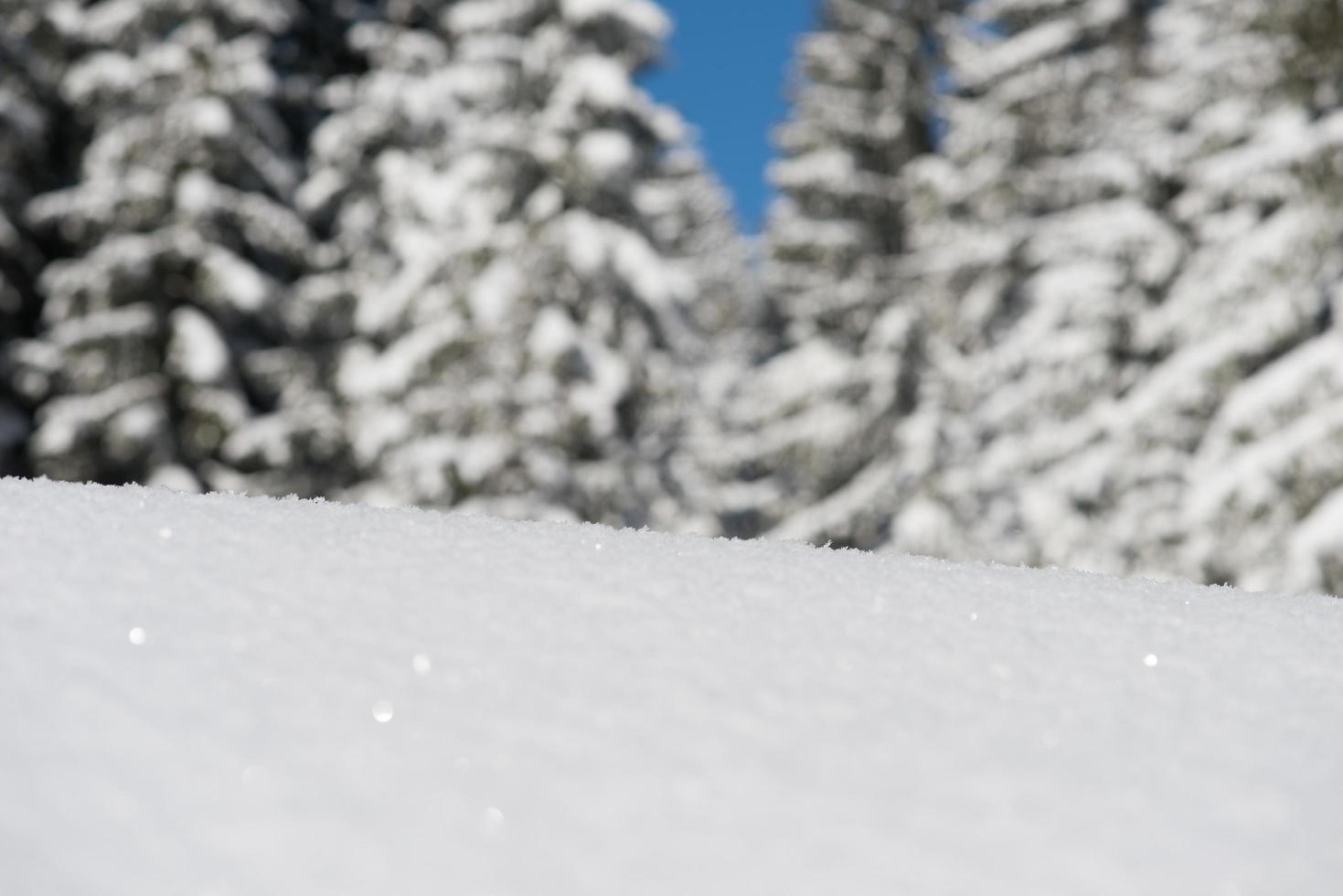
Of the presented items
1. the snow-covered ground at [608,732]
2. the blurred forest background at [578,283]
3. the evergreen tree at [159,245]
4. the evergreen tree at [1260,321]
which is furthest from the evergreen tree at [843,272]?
the snow-covered ground at [608,732]

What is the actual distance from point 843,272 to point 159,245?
1002 centimetres

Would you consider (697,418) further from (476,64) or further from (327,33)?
(327,33)

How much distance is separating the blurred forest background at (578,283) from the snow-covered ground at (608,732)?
11.0 m

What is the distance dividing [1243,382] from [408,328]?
9479 millimetres

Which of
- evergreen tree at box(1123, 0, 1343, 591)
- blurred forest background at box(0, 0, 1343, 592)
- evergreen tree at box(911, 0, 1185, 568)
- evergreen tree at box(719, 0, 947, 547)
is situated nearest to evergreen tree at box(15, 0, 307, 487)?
blurred forest background at box(0, 0, 1343, 592)

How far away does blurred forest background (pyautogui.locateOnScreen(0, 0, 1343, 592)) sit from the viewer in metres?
13.4

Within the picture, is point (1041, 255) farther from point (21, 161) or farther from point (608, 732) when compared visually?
point (608, 732)

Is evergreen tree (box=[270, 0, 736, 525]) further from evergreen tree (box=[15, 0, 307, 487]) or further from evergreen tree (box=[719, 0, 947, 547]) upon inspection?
evergreen tree (box=[719, 0, 947, 547])

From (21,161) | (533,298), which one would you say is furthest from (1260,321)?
(21,161)

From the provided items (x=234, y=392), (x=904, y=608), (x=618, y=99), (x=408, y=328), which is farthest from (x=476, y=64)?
(x=904, y=608)

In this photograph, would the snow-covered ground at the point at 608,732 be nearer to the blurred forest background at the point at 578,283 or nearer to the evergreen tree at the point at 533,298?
the blurred forest background at the point at 578,283

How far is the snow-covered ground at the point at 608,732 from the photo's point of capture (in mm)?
1378

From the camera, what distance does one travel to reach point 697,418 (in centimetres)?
1675

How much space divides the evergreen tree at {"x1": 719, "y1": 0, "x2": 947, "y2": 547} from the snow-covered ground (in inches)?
675
